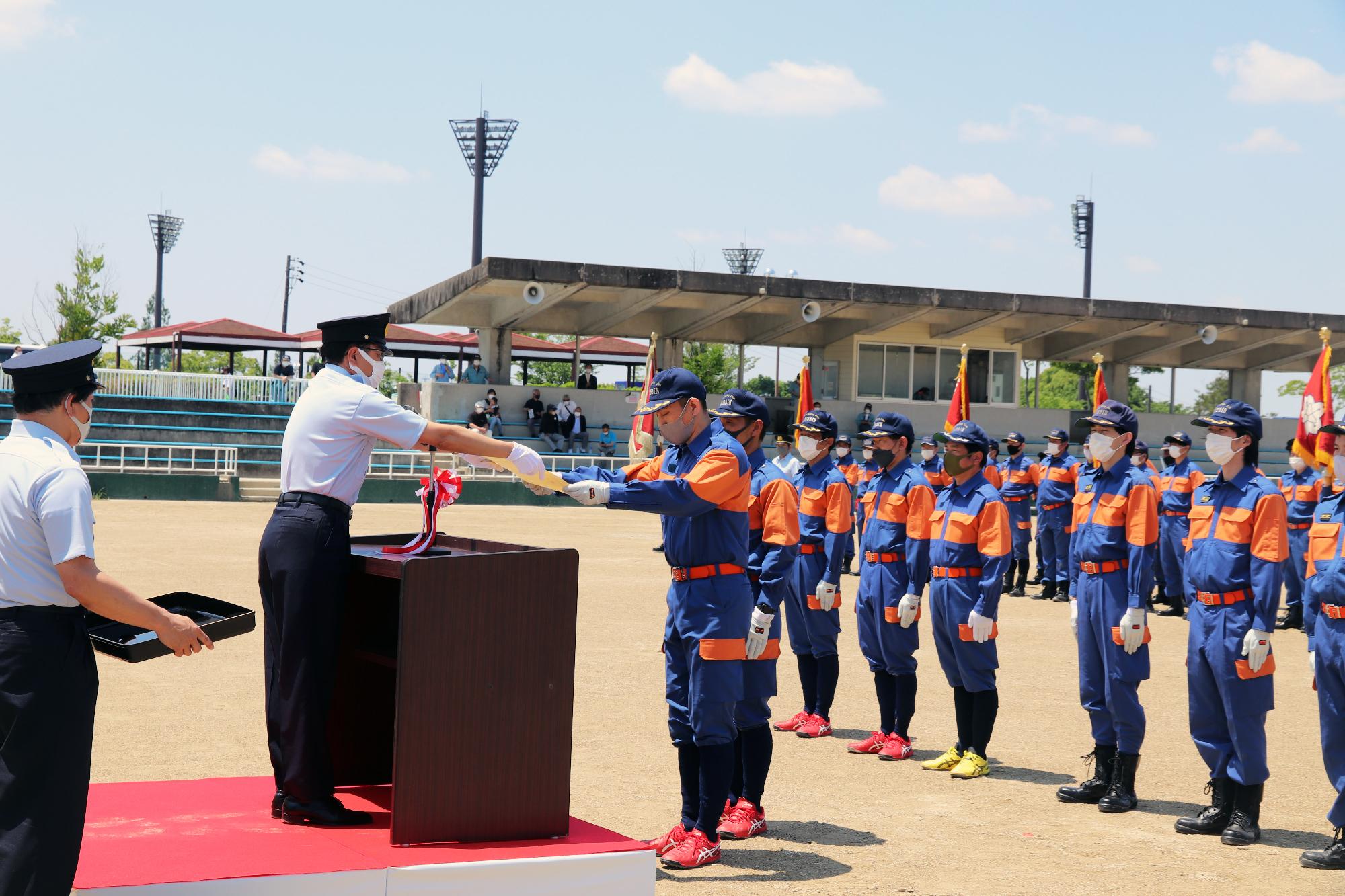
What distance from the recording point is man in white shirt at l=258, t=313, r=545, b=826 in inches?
173

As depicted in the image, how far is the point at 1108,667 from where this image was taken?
7246 mm

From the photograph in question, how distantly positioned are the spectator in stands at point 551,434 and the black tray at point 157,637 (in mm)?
27071

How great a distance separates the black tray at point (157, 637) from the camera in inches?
161

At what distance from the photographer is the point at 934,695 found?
416 inches

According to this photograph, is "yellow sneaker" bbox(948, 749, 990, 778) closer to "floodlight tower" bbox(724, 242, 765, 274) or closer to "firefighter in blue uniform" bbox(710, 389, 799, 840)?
"firefighter in blue uniform" bbox(710, 389, 799, 840)

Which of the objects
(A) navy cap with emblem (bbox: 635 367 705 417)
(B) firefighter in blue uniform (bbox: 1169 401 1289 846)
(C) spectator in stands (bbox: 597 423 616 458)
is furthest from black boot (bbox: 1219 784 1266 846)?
(C) spectator in stands (bbox: 597 423 616 458)

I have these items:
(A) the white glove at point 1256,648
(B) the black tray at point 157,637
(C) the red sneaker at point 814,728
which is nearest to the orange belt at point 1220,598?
(A) the white glove at point 1256,648

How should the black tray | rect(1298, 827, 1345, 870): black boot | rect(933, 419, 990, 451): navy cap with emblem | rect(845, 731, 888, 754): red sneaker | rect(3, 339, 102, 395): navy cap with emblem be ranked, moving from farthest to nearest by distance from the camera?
rect(845, 731, 888, 754): red sneaker → rect(933, 419, 990, 451): navy cap with emblem → rect(1298, 827, 1345, 870): black boot → the black tray → rect(3, 339, 102, 395): navy cap with emblem

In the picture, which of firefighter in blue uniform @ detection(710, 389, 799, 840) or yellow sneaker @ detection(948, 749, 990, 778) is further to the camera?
yellow sneaker @ detection(948, 749, 990, 778)

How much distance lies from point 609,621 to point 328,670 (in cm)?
908

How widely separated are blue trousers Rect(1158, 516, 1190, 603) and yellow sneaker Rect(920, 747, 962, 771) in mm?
9108

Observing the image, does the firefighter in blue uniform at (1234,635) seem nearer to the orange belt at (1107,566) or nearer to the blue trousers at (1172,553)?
the orange belt at (1107,566)

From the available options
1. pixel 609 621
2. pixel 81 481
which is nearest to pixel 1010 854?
pixel 81 481

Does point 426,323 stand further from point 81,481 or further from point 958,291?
point 81,481
